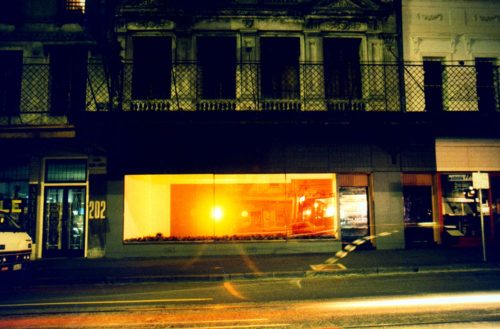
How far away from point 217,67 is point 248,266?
6.99 m

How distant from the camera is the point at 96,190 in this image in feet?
43.1

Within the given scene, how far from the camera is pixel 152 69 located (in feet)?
44.6

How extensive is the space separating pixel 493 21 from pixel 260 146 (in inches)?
390

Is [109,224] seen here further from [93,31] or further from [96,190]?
[93,31]

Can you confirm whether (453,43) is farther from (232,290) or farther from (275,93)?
(232,290)

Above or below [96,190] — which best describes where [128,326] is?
below

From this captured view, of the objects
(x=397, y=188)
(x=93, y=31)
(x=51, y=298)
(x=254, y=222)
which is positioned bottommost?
(x=51, y=298)

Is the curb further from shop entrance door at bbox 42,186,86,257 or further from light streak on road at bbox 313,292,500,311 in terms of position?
shop entrance door at bbox 42,186,86,257

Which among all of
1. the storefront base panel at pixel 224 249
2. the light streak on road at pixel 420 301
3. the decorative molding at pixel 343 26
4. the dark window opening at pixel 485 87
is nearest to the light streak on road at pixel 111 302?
the light streak on road at pixel 420 301

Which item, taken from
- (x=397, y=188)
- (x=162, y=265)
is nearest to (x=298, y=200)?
(x=397, y=188)

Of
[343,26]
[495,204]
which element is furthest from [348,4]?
[495,204]

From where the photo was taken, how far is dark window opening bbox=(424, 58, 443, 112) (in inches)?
549

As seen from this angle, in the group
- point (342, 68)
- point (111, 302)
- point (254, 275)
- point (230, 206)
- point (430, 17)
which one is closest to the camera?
point (111, 302)

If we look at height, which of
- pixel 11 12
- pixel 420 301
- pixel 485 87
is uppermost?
pixel 11 12
